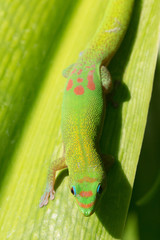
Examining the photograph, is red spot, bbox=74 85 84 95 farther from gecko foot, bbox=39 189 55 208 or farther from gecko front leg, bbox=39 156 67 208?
gecko foot, bbox=39 189 55 208

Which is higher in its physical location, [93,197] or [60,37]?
[60,37]

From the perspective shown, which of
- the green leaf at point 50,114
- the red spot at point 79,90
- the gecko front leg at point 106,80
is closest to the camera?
the green leaf at point 50,114

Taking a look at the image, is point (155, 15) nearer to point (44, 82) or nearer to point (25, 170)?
point (44, 82)

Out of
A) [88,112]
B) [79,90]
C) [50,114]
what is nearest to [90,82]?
[79,90]

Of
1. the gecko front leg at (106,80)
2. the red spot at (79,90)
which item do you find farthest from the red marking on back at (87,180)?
the gecko front leg at (106,80)

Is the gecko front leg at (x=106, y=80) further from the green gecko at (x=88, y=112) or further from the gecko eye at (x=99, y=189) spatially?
the gecko eye at (x=99, y=189)

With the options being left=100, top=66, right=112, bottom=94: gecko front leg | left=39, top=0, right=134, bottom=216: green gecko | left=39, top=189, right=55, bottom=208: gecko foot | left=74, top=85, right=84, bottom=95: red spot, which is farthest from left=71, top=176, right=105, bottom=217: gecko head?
left=100, top=66, right=112, bottom=94: gecko front leg

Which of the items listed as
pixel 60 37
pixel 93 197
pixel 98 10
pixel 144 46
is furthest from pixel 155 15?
pixel 93 197

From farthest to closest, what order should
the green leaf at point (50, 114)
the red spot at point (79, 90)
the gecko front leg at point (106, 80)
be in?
the gecko front leg at point (106, 80) → the red spot at point (79, 90) → the green leaf at point (50, 114)
